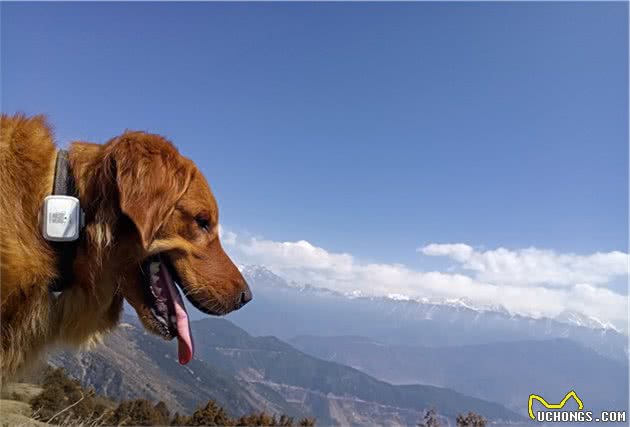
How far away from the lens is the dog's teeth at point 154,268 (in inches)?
141

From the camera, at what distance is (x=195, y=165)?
150 inches

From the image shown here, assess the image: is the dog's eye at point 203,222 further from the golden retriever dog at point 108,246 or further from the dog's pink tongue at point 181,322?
the dog's pink tongue at point 181,322

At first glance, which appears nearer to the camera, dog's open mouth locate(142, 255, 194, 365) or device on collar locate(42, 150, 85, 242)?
device on collar locate(42, 150, 85, 242)

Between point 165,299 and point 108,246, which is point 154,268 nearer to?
point 165,299

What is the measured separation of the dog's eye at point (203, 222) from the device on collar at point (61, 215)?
87 centimetres

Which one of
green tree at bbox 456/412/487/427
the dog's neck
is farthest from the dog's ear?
green tree at bbox 456/412/487/427

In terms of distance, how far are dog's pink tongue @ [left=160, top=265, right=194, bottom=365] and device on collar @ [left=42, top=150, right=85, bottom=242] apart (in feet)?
Result: 2.58

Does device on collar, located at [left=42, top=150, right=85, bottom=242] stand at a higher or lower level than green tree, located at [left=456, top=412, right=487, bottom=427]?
higher

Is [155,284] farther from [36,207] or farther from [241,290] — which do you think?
[36,207]

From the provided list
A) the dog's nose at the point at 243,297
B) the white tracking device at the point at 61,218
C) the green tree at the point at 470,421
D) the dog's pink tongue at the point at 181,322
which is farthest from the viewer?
the green tree at the point at 470,421

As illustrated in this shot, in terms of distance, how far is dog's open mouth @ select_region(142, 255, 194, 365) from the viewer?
3605mm

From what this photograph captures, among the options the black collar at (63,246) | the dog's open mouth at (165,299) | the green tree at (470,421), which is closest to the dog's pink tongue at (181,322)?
the dog's open mouth at (165,299)

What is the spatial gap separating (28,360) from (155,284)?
1094 mm

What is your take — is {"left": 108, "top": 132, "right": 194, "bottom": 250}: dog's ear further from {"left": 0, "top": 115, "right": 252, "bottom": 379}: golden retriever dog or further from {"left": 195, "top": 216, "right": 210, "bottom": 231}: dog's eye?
{"left": 195, "top": 216, "right": 210, "bottom": 231}: dog's eye
